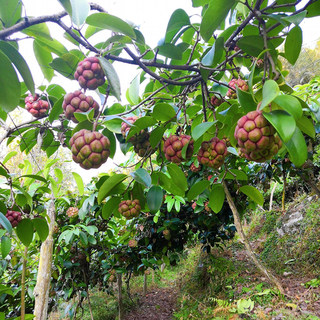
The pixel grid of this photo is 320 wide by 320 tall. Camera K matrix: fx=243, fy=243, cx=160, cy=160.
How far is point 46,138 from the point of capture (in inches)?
37.9

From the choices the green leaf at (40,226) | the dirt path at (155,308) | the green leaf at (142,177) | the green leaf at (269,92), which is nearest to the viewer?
the green leaf at (269,92)

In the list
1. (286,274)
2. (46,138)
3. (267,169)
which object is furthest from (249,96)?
(286,274)

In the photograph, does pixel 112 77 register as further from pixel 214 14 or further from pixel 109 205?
pixel 109 205

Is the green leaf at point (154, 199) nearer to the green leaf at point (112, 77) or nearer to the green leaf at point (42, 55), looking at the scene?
the green leaf at point (112, 77)

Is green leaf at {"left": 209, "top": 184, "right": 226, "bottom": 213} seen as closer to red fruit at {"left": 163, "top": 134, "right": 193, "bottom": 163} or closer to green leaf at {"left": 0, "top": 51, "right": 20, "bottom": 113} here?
red fruit at {"left": 163, "top": 134, "right": 193, "bottom": 163}

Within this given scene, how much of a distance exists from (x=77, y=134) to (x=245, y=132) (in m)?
0.34

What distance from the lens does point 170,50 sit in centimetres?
68

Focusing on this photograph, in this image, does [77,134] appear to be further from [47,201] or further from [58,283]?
[58,283]

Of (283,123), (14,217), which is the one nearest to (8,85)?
(283,123)

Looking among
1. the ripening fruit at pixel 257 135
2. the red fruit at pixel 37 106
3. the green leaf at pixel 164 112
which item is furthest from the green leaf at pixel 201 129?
the red fruit at pixel 37 106

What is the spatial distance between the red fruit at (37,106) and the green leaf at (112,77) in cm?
43

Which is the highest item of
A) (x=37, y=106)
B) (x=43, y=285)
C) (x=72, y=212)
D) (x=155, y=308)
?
(x=37, y=106)

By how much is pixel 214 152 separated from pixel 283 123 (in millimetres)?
244

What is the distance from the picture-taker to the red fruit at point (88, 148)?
1.66ft
